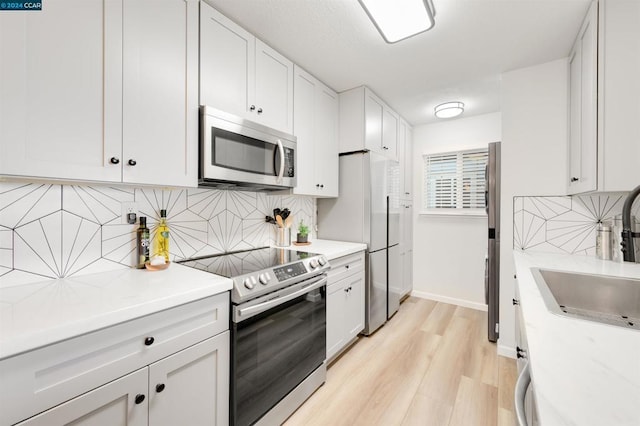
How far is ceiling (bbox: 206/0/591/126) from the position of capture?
1.57 meters

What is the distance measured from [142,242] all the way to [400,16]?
1920 mm

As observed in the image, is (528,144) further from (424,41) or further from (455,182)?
(455,182)

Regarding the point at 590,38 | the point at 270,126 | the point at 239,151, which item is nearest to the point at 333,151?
the point at 270,126

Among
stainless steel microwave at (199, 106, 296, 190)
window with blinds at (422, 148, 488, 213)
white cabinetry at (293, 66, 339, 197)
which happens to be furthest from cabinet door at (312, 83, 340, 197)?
window with blinds at (422, 148, 488, 213)

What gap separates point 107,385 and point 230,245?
1163 mm

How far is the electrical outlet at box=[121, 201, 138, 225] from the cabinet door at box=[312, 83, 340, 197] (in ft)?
4.47

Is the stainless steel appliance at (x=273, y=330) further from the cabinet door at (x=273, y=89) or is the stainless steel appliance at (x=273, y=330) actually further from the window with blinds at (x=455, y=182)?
the window with blinds at (x=455, y=182)

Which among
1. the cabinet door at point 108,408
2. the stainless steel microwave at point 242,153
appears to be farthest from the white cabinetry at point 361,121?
the cabinet door at point 108,408

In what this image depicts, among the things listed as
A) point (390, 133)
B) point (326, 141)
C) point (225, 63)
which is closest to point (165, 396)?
point (225, 63)

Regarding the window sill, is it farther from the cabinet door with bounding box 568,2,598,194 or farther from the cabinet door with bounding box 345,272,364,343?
the cabinet door with bounding box 345,272,364,343

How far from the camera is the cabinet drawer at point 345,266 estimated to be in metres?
2.05

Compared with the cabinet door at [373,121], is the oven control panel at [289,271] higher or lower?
lower

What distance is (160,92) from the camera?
4.38ft

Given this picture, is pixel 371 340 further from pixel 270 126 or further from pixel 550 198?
pixel 270 126
